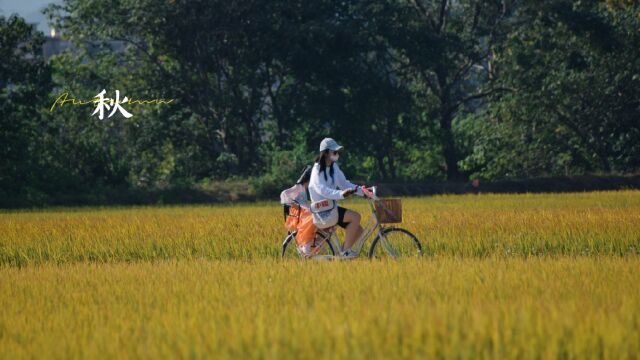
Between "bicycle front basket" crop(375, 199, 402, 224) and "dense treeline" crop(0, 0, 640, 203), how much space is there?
20.6m

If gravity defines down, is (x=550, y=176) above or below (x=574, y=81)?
below

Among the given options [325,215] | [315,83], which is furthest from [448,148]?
[325,215]

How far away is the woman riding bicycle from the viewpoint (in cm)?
1112

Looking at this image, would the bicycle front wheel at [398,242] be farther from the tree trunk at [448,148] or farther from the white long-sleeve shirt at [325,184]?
the tree trunk at [448,148]

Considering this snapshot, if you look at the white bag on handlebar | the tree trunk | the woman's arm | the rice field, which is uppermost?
the tree trunk

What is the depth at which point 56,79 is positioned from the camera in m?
37.4

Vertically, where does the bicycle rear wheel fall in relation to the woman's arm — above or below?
below

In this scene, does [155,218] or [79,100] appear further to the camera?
[79,100]

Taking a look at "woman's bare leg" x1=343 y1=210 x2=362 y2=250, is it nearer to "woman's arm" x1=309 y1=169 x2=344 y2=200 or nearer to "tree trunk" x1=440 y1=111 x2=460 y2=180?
"woman's arm" x1=309 y1=169 x2=344 y2=200

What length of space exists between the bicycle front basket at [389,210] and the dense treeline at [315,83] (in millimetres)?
20573

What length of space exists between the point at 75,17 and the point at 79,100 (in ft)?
8.84

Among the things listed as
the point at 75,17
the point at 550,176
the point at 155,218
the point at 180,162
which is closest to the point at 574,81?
the point at 550,176

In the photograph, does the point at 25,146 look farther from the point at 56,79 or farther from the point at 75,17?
the point at 56,79

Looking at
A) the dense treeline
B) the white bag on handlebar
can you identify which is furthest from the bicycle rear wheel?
the dense treeline
